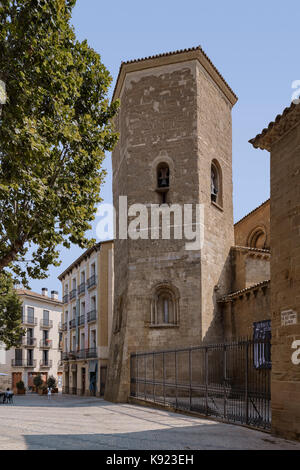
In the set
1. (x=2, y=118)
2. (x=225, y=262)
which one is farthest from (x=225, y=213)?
(x=2, y=118)

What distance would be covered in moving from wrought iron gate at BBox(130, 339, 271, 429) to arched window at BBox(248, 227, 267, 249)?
913 cm

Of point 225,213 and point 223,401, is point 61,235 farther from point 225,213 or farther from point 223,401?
point 225,213

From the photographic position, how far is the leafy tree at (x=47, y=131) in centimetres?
1005

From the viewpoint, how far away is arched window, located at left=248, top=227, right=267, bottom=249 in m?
24.9

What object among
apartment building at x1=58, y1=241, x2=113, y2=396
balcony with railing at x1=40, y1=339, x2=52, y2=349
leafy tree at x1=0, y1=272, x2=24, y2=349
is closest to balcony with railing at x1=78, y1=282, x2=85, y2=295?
apartment building at x1=58, y1=241, x2=113, y2=396

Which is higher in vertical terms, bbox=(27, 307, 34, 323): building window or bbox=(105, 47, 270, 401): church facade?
bbox=(105, 47, 270, 401): church facade

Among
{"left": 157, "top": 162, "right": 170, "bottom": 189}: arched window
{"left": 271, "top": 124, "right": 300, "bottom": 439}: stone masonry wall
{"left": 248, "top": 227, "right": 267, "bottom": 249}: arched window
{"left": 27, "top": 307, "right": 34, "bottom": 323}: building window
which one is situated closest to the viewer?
{"left": 271, "top": 124, "right": 300, "bottom": 439}: stone masonry wall

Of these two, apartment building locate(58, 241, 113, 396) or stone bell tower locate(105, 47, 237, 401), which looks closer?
stone bell tower locate(105, 47, 237, 401)

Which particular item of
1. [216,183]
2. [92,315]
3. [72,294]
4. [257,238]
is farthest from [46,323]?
[216,183]

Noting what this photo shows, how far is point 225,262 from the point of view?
66.9 feet

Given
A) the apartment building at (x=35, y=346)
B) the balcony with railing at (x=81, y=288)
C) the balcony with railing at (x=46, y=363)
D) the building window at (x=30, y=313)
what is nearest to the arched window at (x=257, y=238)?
the balcony with railing at (x=81, y=288)

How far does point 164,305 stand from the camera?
1916cm

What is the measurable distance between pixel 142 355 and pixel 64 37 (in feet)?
37.7

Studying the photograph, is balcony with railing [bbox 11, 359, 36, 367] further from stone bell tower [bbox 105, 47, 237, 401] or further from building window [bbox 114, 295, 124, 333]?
building window [bbox 114, 295, 124, 333]
